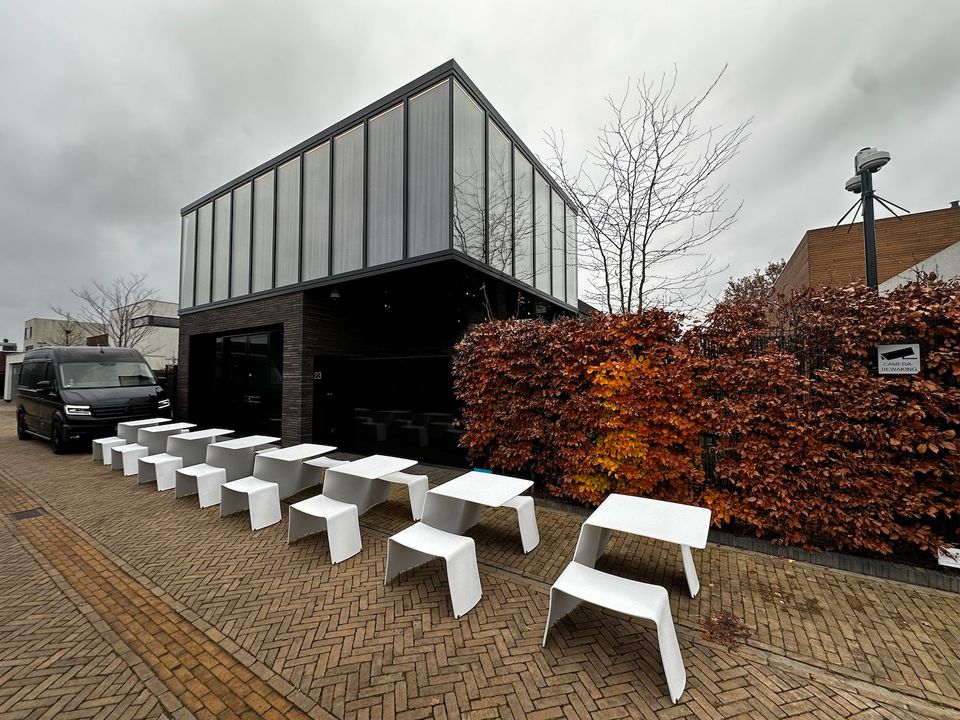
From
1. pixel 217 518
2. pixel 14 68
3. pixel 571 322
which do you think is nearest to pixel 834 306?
pixel 571 322

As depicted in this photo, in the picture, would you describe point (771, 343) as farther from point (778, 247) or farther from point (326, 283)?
point (778, 247)

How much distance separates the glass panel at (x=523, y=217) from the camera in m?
9.80

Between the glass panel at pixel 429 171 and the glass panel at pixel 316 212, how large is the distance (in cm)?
265

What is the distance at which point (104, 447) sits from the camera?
8.34 metres

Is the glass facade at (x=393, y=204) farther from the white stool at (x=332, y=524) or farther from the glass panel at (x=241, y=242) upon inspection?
the white stool at (x=332, y=524)

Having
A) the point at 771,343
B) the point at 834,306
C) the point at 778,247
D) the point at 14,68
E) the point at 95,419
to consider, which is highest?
the point at 14,68

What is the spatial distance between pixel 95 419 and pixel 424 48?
42.9 ft

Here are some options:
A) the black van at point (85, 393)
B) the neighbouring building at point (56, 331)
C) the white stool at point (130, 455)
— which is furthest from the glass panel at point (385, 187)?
the neighbouring building at point (56, 331)

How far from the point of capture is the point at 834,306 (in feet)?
13.2

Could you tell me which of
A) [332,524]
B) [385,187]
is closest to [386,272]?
[385,187]

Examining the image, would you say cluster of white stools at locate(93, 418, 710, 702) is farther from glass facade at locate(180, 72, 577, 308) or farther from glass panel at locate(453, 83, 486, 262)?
glass panel at locate(453, 83, 486, 262)

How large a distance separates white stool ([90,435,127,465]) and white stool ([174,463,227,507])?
413 centimetres

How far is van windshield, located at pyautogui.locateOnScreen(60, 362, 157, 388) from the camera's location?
9.47m

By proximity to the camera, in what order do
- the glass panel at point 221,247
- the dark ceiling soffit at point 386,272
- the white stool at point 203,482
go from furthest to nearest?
the glass panel at point 221,247 → the dark ceiling soffit at point 386,272 → the white stool at point 203,482
